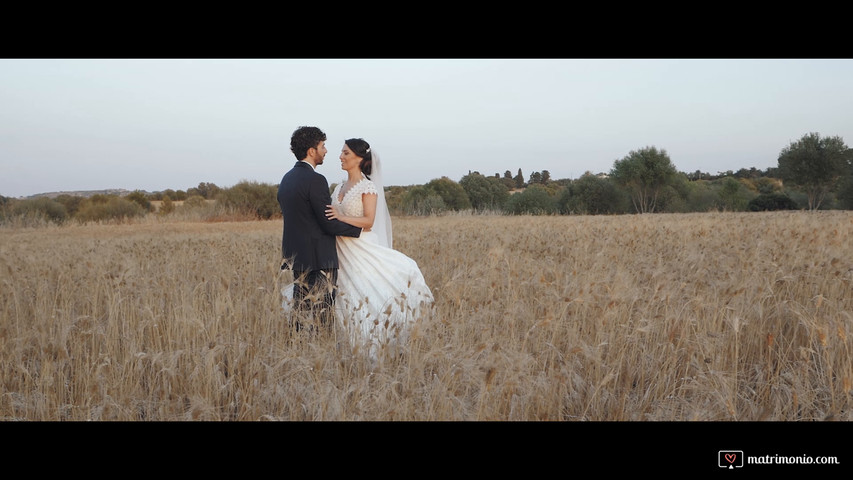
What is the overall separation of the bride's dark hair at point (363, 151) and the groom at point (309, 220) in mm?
431

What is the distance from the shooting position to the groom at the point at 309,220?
4.66 metres

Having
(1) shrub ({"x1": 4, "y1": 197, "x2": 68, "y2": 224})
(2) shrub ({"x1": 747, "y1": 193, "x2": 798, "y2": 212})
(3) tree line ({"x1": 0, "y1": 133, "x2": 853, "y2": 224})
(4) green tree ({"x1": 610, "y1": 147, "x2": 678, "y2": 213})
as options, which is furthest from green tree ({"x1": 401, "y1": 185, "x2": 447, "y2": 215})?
(2) shrub ({"x1": 747, "y1": 193, "x2": 798, "y2": 212})

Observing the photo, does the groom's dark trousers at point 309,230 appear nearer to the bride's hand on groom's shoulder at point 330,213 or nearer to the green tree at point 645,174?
the bride's hand on groom's shoulder at point 330,213

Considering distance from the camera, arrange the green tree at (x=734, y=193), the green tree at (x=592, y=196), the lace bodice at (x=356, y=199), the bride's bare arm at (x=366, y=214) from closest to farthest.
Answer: the bride's bare arm at (x=366, y=214) < the lace bodice at (x=356, y=199) < the green tree at (x=592, y=196) < the green tree at (x=734, y=193)

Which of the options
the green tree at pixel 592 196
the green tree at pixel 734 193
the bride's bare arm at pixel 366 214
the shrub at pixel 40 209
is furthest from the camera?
the green tree at pixel 734 193

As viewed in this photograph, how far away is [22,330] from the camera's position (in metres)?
4.77

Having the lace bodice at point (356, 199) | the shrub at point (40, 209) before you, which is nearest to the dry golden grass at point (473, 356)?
the lace bodice at point (356, 199)

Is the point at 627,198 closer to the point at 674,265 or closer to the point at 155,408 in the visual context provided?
the point at 674,265

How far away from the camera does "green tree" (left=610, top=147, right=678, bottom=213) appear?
43844mm

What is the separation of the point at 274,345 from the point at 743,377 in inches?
137

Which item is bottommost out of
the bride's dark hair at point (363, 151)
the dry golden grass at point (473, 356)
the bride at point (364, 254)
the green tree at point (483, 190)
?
the dry golden grass at point (473, 356)

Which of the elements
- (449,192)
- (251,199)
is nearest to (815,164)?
(449,192)

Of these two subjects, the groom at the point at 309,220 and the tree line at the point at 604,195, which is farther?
the tree line at the point at 604,195
